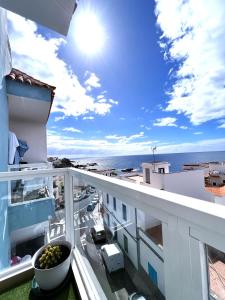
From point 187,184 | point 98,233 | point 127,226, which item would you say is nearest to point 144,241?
point 127,226

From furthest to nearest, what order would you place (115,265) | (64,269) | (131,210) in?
1. (64,269)
2. (115,265)
3. (131,210)

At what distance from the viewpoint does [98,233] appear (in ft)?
4.74

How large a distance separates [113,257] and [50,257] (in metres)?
0.81

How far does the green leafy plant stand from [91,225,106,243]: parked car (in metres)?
0.44

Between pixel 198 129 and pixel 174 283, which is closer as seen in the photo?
pixel 174 283

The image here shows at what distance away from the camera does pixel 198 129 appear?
46812mm

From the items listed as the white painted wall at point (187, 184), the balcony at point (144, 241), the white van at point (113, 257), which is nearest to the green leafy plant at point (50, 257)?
the balcony at point (144, 241)

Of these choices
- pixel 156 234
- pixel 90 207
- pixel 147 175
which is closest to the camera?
pixel 156 234

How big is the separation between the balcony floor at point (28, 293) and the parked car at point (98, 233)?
0.48 meters

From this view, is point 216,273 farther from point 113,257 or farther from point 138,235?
point 113,257

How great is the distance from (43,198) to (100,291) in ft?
7.16

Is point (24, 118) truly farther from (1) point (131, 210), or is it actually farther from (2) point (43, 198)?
(1) point (131, 210)

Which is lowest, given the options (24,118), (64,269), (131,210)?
(64,269)

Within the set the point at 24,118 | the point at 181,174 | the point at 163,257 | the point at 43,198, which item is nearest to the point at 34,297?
the point at 163,257
